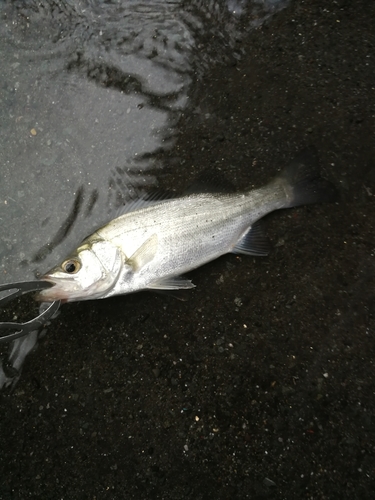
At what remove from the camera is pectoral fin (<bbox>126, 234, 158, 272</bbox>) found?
9.24 ft

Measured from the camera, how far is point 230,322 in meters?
2.99

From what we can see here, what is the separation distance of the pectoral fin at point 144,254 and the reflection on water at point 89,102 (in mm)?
619

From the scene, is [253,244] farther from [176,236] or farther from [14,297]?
[14,297]

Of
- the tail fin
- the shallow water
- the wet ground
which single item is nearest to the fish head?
the wet ground

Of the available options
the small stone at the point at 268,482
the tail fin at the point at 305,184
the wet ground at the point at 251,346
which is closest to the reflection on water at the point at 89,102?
the wet ground at the point at 251,346

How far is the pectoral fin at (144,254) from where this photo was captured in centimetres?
282

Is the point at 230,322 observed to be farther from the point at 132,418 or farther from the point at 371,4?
the point at 371,4

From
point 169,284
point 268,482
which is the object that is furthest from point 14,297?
point 268,482

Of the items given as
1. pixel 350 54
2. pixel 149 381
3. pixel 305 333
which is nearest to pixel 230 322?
pixel 305 333

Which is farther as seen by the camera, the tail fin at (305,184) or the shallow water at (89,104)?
the shallow water at (89,104)

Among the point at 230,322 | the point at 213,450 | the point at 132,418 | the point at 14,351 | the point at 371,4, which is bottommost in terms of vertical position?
the point at 213,450

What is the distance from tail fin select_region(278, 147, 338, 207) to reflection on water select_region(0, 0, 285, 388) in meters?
0.98

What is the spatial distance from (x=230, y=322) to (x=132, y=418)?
95 centimetres

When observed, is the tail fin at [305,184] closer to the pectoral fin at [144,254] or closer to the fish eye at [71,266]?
the pectoral fin at [144,254]
